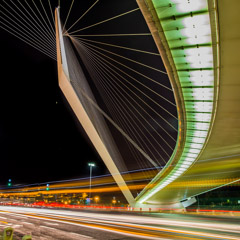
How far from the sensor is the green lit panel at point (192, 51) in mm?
7637

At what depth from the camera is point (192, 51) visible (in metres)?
9.98

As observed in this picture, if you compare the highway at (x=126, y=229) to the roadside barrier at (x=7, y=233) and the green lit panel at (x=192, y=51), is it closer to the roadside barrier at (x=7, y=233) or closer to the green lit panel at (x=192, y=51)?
the roadside barrier at (x=7, y=233)

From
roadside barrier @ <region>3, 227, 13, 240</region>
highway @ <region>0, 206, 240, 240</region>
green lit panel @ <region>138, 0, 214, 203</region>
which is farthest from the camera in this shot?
highway @ <region>0, 206, 240, 240</region>

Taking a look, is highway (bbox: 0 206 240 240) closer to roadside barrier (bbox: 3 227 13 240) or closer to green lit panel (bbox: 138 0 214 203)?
roadside barrier (bbox: 3 227 13 240)

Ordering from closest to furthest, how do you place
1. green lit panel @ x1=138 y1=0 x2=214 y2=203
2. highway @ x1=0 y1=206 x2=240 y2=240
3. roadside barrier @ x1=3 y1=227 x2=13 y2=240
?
roadside barrier @ x1=3 y1=227 x2=13 y2=240, green lit panel @ x1=138 y1=0 x2=214 y2=203, highway @ x1=0 y1=206 x2=240 y2=240

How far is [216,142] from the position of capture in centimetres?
1961

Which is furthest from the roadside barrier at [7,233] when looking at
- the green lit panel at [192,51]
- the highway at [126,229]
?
the green lit panel at [192,51]

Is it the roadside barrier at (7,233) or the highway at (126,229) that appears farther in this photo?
the highway at (126,229)

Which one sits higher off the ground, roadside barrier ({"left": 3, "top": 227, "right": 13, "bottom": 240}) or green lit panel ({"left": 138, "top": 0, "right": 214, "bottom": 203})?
green lit panel ({"left": 138, "top": 0, "right": 214, "bottom": 203})

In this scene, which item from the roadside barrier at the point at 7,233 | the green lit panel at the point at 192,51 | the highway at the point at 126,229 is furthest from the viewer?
the highway at the point at 126,229

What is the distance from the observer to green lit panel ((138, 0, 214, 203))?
7.64 m

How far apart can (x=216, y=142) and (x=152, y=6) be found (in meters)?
14.8

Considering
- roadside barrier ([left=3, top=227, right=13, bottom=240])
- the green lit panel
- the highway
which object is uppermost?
the green lit panel

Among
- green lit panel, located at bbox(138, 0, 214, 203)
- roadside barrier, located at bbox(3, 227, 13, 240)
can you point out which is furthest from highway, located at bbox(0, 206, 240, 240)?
green lit panel, located at bbox(138, 0, 214, 203)
